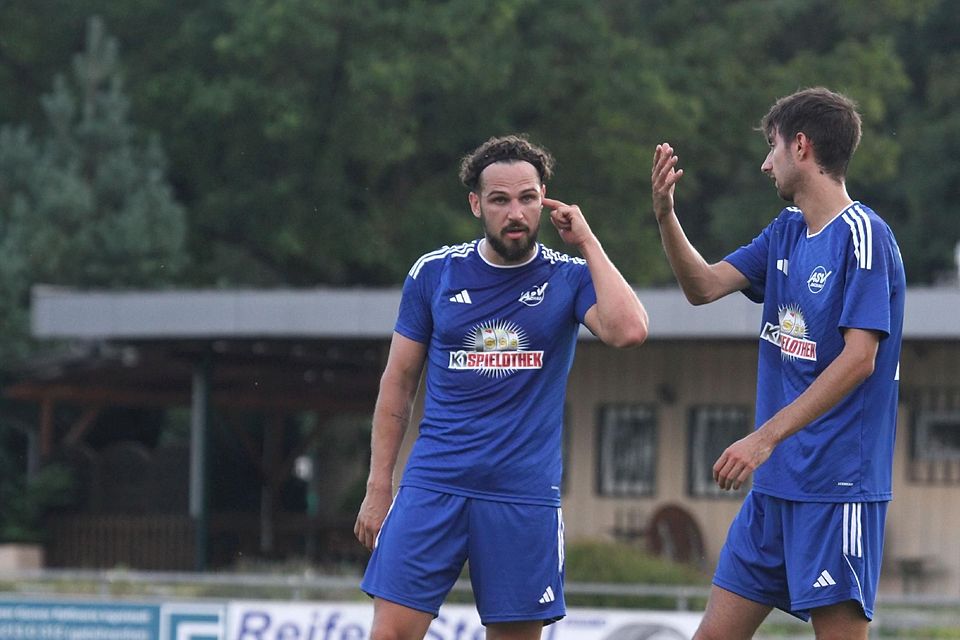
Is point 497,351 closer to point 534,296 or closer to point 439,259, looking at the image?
point 534,296

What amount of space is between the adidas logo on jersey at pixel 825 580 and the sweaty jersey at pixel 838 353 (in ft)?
0.76

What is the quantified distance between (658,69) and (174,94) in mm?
9407

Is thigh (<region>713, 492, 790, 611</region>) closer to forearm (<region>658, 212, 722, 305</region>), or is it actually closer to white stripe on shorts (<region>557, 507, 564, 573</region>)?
white stripe on shorts (<region>557, 507, 564, 573</region>)

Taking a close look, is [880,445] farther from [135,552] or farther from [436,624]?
[135,552]

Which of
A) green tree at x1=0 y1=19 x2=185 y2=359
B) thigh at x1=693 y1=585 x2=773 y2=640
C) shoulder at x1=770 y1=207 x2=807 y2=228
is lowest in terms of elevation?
thigh at x1=693 y1=585 x2=773 y2=640

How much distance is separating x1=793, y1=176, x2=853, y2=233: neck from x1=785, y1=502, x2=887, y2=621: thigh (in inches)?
36.0

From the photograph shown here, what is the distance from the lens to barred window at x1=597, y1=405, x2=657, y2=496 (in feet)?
67.6

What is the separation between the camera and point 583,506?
67.8ft

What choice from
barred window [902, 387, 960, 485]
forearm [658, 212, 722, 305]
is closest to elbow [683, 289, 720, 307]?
forearm [658, 212, 722, 305]

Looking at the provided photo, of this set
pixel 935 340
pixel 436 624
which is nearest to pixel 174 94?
pixel 935 340

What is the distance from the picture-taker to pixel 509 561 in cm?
618

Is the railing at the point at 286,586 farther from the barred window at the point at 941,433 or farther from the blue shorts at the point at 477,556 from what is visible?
the blue shorts at the point at 477,556

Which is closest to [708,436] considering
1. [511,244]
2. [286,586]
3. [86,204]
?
→ [286,586]

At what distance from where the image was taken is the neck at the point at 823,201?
19.0 ft
